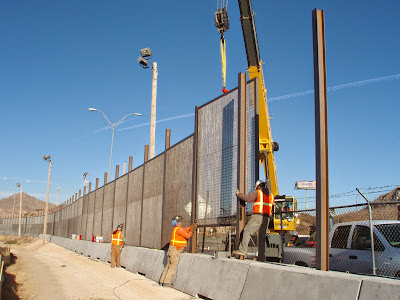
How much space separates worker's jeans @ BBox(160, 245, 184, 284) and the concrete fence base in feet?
0.36

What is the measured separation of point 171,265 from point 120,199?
1129 centimetres

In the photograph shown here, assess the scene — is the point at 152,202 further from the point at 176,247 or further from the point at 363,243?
the point at 363,243

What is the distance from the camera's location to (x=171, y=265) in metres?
9.70

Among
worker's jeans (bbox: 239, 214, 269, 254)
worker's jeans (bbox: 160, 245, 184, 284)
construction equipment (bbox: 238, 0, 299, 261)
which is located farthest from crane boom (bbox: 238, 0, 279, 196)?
worker's jeans (bbox: 239, 214, 269, 254)

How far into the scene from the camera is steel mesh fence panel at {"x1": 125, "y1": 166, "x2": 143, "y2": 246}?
16.6 m

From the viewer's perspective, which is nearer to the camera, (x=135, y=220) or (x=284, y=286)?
(x=284, y=286)

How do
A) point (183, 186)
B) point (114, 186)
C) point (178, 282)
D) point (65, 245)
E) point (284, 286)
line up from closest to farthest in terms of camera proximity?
point (284, 286), point (178, 282), point (183, 186), point (114, 186), point (65, 245)

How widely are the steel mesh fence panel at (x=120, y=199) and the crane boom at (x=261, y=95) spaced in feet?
21.5

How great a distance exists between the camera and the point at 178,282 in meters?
9.32

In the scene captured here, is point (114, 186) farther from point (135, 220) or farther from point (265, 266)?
point (265, 266)

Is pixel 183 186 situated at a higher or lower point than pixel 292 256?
higher

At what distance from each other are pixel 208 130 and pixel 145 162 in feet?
21.2

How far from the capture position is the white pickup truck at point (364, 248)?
6.93 metres

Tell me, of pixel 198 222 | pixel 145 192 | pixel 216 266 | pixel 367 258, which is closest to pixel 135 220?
pixel 145 192
